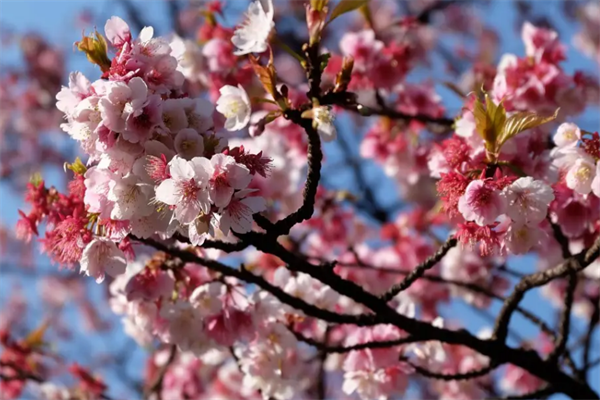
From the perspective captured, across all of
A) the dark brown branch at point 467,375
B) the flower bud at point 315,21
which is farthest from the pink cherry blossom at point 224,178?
the dark brown branch at point 467,375

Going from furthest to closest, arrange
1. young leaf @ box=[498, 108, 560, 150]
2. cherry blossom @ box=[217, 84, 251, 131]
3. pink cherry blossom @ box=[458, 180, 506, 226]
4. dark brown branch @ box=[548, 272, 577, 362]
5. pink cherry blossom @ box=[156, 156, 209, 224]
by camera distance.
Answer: dark brown branch @ box=[548, 272, 577, 362], cherry blossom @ box=[217, 84, 251, 131], young leaf @ box=[498, 108, 560, 150], pink cherry blossom @ box=[458, 180, 506, 226], pink cherry blossom @ box=[156, 156, 209, 224]

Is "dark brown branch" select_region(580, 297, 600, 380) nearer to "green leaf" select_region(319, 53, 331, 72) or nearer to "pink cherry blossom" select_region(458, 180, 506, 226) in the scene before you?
"pink cherry blossom" select_region(458, 180, 506, 226)

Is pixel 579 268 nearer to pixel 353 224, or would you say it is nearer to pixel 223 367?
pixel 353 224

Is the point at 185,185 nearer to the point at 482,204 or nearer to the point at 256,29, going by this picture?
the point at 482,204

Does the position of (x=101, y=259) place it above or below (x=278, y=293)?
below

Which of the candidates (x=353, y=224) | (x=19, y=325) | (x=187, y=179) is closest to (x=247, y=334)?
(x=187, y=179)

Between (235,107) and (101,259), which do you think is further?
(235,107)

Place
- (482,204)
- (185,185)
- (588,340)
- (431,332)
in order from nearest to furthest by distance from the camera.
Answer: (185,185) → (482,204) → (431,332) → (588,340)

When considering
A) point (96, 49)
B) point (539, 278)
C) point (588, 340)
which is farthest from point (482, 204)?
point (588, 340)

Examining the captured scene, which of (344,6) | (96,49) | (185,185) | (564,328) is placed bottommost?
(185,185)

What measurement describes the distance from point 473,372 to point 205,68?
72.9 inches

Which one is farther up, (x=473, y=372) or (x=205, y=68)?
(x=205, y=68)

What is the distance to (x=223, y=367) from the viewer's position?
4.75m

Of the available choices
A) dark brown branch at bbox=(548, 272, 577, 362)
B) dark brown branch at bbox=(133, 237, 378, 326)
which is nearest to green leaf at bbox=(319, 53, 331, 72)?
dark brown branch at bbox=(133, 237, 378, 326)
